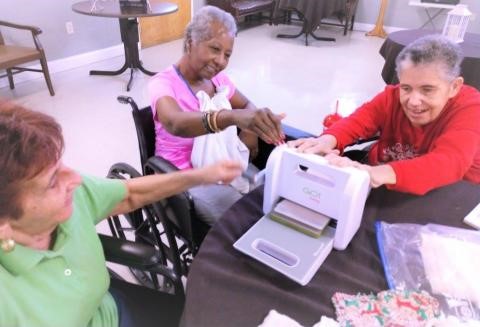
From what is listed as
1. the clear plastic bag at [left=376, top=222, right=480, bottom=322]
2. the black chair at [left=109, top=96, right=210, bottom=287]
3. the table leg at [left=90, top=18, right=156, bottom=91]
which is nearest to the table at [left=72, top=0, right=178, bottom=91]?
the table leg at [left=90, top=18, right=156, bottom=91]

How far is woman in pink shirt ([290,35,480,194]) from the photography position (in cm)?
105

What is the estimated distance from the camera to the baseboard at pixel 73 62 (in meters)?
3.72

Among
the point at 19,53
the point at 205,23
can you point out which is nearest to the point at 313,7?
the point at 19,53

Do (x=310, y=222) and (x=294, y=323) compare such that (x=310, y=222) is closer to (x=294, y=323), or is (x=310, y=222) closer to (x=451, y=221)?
(x=294, y=323)

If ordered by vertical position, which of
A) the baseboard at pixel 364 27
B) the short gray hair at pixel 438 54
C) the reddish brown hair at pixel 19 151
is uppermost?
the short gray hair at pixel 438 54

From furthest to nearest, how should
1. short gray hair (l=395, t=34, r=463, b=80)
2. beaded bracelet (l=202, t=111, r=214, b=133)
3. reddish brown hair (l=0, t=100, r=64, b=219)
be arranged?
beaded bracelet (l=202, t=111, r=214, b=133)
short gray hair (l=395, t=34, r=463, b=80)
reddish brown hair (l=0, t=100, r=64, b=219)

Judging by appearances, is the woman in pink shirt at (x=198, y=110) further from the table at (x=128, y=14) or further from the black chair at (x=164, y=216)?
the table at (x=128, y=14)

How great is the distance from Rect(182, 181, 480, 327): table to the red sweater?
12 cm

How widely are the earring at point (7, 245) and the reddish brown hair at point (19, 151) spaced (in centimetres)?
6

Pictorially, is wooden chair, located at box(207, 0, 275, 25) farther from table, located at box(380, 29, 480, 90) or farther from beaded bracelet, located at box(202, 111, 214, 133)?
beaded bracelet, located at box(202, 111, 214, 133)

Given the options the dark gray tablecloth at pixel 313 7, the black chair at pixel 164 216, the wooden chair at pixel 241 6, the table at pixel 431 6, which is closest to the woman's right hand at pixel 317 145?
the black chair at pixel 164 216

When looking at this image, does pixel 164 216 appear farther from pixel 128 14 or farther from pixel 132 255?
pixel 128 14

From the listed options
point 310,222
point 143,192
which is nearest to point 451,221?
point 310,222

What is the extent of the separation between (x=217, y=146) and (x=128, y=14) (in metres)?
2.39
